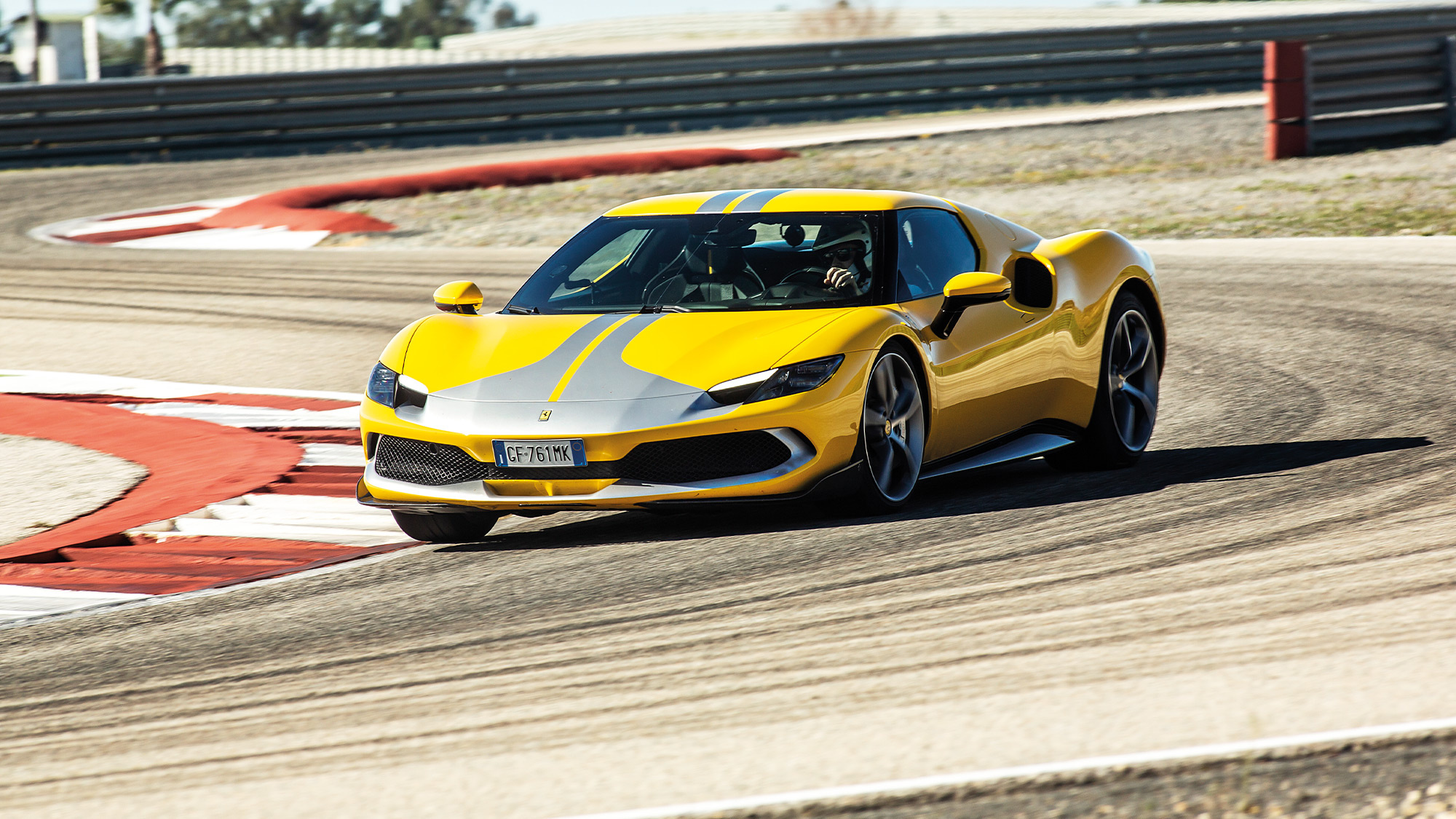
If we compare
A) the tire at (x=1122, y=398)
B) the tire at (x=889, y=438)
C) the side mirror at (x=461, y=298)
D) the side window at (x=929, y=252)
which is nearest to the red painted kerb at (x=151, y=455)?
the side mirror at (x=461, y=298)

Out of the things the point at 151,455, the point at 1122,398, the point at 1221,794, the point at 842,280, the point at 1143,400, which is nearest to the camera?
the point at 1221,794

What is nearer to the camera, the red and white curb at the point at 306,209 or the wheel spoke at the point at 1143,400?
the wheel spoke at the point at 1143,400

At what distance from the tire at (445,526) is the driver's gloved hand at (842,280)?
1491mm

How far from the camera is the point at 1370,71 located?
19.5 meters

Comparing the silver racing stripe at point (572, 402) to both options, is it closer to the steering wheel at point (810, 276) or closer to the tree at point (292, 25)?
the steering wheel at point (810, 276)

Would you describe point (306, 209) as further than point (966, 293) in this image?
Yes

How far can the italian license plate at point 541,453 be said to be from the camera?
5840 millimetres

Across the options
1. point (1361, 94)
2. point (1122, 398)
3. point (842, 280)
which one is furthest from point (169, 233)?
point (842, 280)

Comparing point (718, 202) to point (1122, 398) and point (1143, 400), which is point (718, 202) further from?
point (1143, 400)

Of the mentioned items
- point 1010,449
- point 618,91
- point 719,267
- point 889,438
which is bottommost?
point 1010,449

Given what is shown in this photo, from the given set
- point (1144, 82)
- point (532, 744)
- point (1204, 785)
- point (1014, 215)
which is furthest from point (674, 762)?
point (1144, 82)

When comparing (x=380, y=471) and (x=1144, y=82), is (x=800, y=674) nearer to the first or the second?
(x=380, y=471)

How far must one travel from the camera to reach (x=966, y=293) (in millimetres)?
6523

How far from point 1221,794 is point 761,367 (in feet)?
9.51
